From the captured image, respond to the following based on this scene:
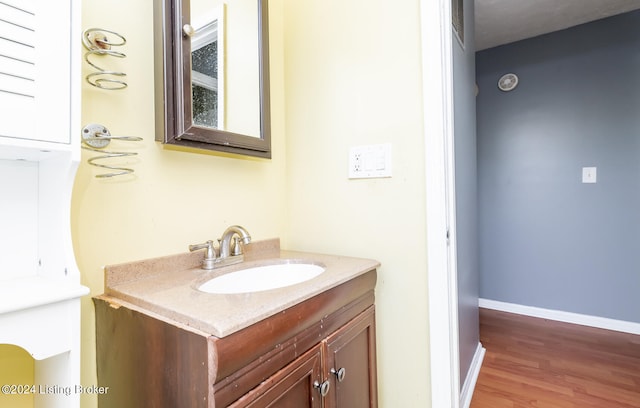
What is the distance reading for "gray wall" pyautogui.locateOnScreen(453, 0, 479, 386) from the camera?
4.86 ft

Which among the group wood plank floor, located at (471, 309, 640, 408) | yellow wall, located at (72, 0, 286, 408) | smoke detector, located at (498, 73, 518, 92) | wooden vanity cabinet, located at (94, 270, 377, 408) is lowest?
wood plank floor, located at (471, 309, 640, 408)

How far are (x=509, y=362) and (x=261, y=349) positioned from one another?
1.93 meters

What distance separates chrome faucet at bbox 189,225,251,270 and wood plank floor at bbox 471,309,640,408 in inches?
55.3

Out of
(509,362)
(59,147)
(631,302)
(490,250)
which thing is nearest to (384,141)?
(59,147)

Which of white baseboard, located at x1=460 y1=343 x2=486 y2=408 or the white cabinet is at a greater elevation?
the white cabinet

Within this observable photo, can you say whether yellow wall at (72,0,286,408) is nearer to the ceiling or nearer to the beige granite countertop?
the beige granite countertop

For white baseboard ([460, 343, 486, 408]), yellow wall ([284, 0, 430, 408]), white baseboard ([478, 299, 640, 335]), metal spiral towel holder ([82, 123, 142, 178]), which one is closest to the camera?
metal spiral towel holder ([82, 123, 142, 178])

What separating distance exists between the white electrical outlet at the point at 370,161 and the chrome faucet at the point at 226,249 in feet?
1.68

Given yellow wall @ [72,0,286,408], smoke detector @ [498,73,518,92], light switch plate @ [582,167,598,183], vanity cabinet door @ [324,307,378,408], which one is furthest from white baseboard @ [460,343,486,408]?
smoke detector @ [498,73,518,92]

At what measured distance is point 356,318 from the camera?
1023 mm

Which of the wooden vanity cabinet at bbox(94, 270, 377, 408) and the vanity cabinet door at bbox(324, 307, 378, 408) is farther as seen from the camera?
the vanity cabinet door at bbox(324, 307, 378, 408)

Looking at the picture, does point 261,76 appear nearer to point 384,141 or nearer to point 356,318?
point 384,141

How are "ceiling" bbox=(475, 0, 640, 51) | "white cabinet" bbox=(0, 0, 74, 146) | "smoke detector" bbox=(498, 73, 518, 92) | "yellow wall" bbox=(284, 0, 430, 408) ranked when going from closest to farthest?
"white cabinet" bbox=(0, 0, 74, 146) → "yellow wall" bbox=(284, 0, 430, 408) → "ceiling" bbox=(475, 0, 640, 51) → "smoke detector" bbox=(498, 73, 518, 92)

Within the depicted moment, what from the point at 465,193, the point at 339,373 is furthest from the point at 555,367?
the point at 339,373
